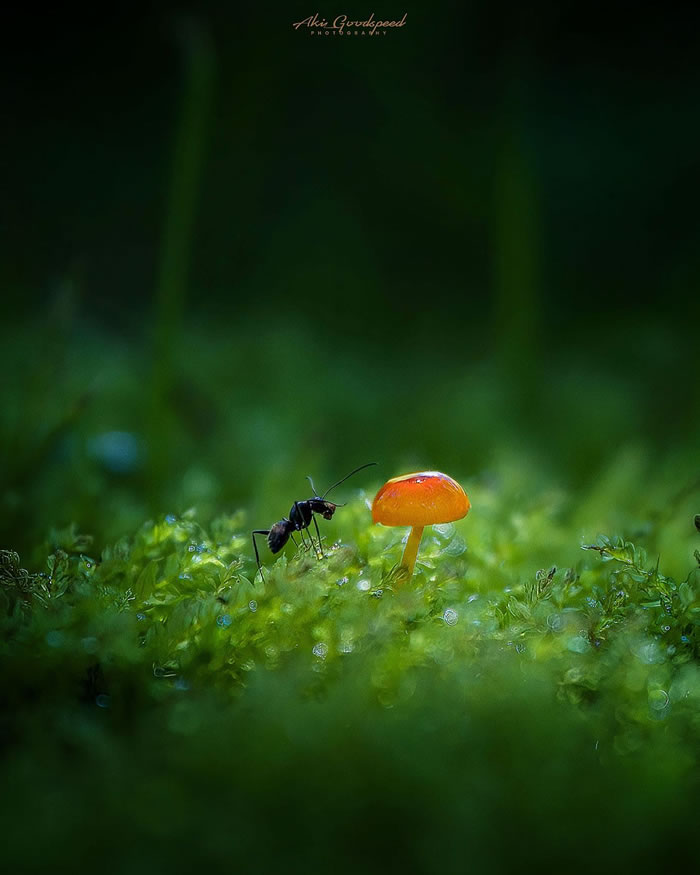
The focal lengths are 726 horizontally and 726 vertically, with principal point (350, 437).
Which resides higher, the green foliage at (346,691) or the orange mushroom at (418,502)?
the orange mushroom at (418,502)

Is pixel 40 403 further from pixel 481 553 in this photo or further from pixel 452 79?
pixel 452 79

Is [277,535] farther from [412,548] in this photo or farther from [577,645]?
[577,645]

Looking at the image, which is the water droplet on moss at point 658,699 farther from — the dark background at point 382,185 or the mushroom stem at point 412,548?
the dark background at point 382,185

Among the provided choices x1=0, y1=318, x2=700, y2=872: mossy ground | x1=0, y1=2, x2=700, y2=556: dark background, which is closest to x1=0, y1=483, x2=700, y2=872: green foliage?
x1=0, y1=318, x2=700, y2=872: mossy ground

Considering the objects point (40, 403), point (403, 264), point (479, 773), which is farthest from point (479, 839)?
point (403, 264)

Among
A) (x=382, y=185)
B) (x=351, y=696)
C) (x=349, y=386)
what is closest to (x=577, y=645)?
(x=351, y=696)

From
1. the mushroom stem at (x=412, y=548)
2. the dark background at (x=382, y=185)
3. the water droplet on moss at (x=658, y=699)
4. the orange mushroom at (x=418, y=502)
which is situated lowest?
the water droplet on moss at (x=658, y=699)

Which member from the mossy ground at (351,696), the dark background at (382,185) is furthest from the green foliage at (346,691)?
the dark background at (382,185)
